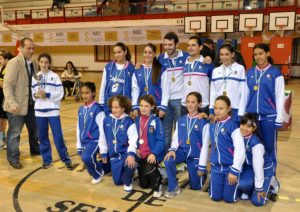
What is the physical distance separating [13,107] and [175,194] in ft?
7.77

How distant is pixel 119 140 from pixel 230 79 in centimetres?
148

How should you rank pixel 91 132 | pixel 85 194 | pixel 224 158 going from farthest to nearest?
1. pixel 91 132
2. pixel 85 194
3. pixel 224 158

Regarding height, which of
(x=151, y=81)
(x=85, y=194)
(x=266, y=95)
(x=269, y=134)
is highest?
(x=151, y=81)

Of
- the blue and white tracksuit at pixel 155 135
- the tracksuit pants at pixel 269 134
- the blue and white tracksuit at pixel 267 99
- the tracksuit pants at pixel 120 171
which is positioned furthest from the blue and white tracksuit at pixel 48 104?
the tracksuit pants at pixel 269 134

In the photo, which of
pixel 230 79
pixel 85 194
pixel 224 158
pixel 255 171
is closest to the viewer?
pixel 255 171

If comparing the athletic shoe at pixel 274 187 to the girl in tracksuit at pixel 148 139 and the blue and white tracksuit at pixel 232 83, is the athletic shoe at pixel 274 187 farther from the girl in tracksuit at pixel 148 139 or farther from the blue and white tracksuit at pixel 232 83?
A: the girl in tracksuit at pixel 148 139

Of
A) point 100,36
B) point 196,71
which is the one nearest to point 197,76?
point 196,71

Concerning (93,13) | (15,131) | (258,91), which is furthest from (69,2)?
(258,91)

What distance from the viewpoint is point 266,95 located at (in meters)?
3.80

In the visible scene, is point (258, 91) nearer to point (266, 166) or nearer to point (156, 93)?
point (266, 166)

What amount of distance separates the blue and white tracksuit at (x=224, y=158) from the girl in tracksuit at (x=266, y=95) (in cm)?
36

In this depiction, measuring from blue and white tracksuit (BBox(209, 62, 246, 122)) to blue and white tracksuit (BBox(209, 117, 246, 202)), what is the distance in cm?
35

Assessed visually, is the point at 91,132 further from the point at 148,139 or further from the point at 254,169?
the point at 254,169

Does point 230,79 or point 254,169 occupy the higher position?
point 230,79
